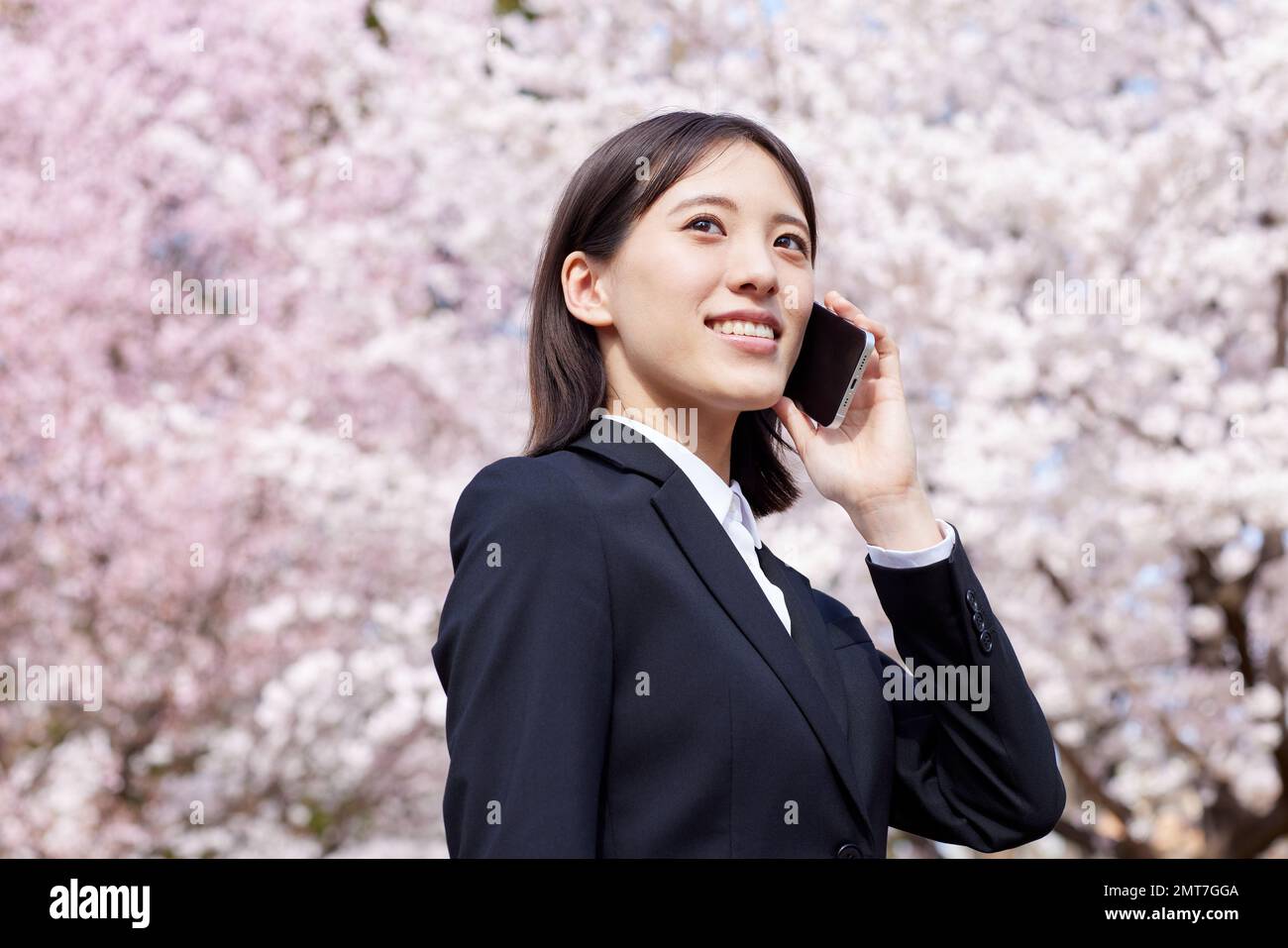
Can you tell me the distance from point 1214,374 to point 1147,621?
3.87ft

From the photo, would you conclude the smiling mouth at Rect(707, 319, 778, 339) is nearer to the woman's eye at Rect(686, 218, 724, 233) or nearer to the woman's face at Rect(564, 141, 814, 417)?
the woman's face at Rect(564, 141, 814, 417)

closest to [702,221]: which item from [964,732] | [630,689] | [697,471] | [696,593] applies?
[697,471]

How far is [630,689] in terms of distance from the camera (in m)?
1.37

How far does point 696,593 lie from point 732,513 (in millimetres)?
248

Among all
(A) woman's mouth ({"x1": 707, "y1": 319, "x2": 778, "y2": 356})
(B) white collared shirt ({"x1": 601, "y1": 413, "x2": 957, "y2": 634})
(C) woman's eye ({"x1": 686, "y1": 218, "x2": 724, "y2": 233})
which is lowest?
(B) white collared shirt ({"x1": 601, "y1": 413, "x2": 957, "y2": 634})

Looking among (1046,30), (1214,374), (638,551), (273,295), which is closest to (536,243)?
(273,295)

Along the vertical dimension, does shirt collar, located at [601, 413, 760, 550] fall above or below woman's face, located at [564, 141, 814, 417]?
below

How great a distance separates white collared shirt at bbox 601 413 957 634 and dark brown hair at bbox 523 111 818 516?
7 cm

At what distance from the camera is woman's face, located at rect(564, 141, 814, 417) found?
5.23ft

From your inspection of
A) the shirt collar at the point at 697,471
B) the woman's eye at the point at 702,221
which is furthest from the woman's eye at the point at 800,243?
the shirt collar at the point at 697,471

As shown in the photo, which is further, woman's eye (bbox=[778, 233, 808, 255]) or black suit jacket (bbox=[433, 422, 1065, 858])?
woman's eye (bbox=[778, 233, 808, 255])

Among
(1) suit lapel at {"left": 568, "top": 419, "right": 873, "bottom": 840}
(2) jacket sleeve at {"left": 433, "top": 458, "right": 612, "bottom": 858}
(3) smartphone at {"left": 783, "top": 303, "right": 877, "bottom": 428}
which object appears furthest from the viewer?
(3) smartphone at {"left": 783, "top": 303, "right": 877, "bottom": 428}

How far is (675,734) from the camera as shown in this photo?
4.43ft

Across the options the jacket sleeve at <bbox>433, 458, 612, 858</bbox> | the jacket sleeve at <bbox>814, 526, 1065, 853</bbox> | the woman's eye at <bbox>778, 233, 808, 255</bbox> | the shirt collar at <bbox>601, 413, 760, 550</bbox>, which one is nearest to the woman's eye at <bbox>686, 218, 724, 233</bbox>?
the woman's eye at <bbox>778, 233, 808, 255</bbox>
